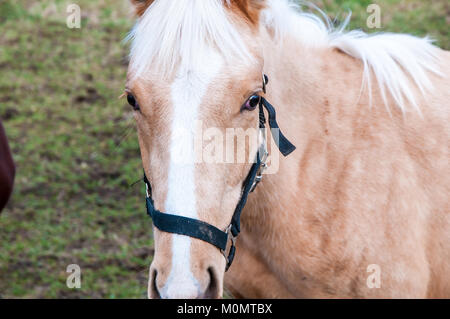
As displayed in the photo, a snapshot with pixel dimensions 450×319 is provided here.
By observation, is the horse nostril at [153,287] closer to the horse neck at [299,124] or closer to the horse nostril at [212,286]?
the horse nostril at [212,286]

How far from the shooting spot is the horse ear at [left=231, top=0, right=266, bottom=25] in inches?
94.0

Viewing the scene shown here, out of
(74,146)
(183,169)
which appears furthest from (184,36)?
(74,146)

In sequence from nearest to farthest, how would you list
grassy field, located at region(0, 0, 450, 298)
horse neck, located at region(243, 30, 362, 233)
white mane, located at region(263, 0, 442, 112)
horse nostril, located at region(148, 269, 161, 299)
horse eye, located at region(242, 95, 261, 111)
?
horse nostril, located at region(148, 269, 161, 299) → horse eye, located at region(242, 95, 261, 111) → horse neck, located at region(243, 30, 362, 233) → white mane, located at region(263, 0, 442, 112) → grassy field, located at region(0, 0, 450, 298)

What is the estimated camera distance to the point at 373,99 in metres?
2.92

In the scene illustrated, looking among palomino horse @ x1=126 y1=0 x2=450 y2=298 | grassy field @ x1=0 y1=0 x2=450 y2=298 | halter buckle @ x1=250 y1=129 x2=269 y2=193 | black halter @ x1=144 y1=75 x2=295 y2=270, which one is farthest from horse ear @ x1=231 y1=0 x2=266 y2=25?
grassy field @ x1=0 y1=0 x2=450 y2=298

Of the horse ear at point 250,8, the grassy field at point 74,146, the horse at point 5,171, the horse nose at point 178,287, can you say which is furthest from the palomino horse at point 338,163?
the grassy field at point 74,146

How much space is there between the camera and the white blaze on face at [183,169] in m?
2.02

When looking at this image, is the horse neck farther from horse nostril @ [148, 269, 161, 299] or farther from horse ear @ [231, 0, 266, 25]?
horse nostril @ [148, 269, 161, 299]

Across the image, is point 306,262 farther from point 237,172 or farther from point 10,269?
point 10,269

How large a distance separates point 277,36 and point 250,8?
0.37 m

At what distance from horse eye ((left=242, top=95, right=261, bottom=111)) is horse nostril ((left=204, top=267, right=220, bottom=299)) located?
0.67m

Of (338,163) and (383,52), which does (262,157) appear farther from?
(383,52)

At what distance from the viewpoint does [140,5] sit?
8.21ft
